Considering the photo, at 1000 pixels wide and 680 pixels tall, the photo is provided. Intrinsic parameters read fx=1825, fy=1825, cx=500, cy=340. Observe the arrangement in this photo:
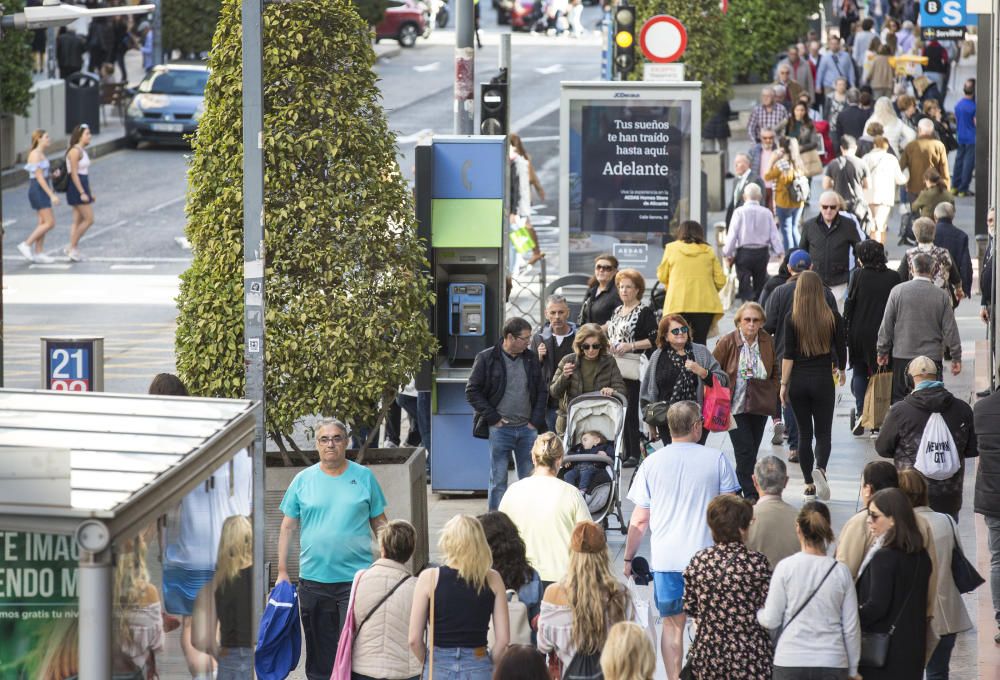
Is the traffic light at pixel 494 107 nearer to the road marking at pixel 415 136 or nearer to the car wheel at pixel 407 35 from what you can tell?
the road marking at pixel 415 136

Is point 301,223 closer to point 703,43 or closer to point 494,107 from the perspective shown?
point 494,107

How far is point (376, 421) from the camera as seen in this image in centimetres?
1262

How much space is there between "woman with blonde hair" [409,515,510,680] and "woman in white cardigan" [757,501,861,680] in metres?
1.22

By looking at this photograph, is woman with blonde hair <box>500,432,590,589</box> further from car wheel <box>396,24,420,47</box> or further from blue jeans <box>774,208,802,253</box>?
car wheel <box>396,24,420,47</box>

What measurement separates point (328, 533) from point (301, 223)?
3.02 meters

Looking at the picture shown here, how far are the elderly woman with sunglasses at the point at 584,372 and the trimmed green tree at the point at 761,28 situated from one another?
2600 cm

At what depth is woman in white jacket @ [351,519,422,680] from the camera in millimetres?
8055

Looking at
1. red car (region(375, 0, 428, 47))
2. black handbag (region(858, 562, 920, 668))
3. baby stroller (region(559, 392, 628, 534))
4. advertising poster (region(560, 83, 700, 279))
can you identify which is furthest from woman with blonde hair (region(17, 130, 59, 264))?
red car (region(375, 0, 428, 47))

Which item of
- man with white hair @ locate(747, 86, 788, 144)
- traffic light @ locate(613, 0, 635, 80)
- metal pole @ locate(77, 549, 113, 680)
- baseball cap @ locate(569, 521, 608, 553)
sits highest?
traffic light @ locate(613, 0, 635, 80)

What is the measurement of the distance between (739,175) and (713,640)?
15.1 metres

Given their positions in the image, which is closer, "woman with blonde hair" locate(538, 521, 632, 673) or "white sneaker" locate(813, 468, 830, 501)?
"woman with blonde hair" locate(538, 521, 632, 673)

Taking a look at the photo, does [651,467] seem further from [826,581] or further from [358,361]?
[358,361]

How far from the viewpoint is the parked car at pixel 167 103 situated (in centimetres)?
3691

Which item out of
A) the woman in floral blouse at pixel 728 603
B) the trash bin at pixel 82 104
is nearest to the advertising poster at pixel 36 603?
the woman in floral blouse at pixel 728 603
